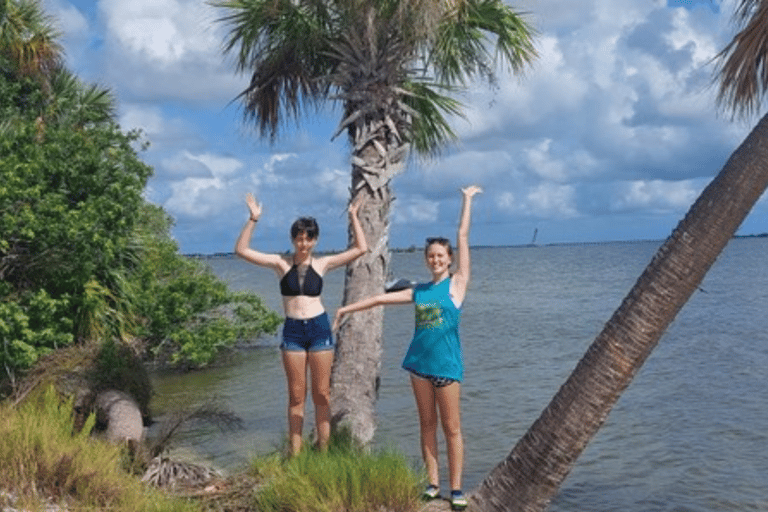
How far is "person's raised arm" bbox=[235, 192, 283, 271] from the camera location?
27.6ft

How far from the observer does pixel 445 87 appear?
12.8 m

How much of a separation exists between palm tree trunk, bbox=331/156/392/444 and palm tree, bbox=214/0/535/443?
1 centimetres

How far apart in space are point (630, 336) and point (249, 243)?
10.4 feet

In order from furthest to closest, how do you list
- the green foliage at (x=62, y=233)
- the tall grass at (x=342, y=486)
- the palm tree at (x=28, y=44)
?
the palm tree at (x=28, y=44), the green foliage at (x=62, y=233), the tall grass at (x=342, y=486)

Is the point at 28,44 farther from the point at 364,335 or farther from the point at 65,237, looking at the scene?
the point at 364,335

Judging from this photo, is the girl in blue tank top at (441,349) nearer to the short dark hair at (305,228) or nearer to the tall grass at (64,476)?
the short dark hair at (305,228)

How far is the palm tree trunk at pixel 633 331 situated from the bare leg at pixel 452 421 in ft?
1.38

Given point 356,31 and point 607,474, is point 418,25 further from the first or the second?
point 607,474

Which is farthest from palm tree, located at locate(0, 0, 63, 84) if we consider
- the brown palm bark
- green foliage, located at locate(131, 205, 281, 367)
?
the brown palm bark

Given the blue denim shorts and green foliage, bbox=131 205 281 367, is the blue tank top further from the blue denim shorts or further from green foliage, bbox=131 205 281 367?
green foliage, bbox=131 205 281 367

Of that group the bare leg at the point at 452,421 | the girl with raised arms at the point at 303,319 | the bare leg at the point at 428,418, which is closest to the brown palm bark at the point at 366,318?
the girl with raised arms at the point at 303,319

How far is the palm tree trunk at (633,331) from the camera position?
775 centimetres

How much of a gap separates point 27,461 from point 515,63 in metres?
7.59

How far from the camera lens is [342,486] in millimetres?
7285
